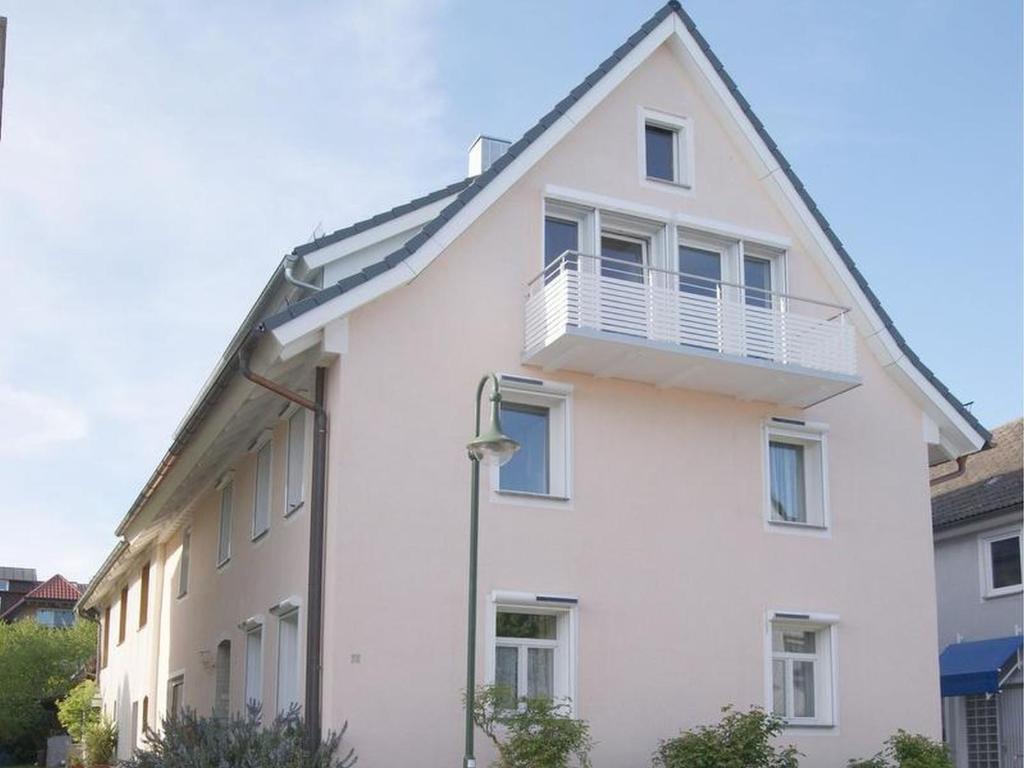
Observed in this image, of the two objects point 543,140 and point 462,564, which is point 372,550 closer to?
point 462,564

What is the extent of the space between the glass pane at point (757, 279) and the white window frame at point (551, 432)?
364 centimetres

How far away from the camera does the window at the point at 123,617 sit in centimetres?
3518

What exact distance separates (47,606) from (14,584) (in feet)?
18.1

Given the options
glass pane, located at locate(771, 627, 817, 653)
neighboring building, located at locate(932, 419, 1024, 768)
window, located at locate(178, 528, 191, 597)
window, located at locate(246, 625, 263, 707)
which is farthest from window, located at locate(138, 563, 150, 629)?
neighboring building, located at locate(932, 419, 1024, 768)

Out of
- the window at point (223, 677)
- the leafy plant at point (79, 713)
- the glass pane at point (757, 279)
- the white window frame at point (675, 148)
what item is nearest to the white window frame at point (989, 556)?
A: the glass pane at point (757, 279)

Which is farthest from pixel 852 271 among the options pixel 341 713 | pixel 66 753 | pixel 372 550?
pixel 66 753

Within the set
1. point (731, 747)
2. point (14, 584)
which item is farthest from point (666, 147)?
point (14, 584)

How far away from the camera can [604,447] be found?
1900cm

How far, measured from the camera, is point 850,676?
780 inches

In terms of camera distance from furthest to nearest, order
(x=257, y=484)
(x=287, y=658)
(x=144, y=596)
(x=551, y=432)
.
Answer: (x=144, y=596) < (x=257, y=484) < (x=287, y=658) < (x=551, y=432)

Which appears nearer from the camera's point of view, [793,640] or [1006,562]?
[793,640]

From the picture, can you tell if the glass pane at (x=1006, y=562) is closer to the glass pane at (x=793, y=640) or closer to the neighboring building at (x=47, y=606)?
the glass pane at (x=793, y=640)

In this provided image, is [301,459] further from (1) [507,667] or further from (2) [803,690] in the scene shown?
(2) [803,690]

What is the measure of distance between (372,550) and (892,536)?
315 inches
